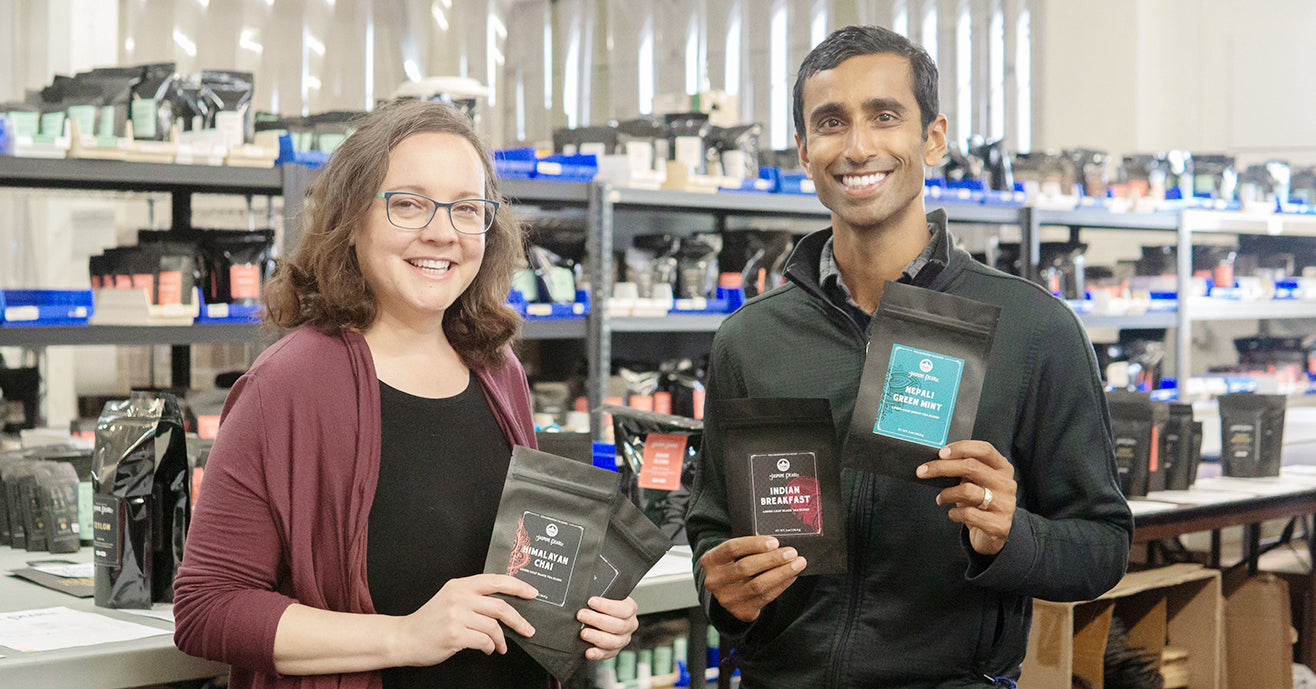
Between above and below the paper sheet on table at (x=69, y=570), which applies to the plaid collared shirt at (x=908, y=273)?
above

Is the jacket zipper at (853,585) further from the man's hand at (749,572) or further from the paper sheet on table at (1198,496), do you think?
the paper sheet on table at (1198,496)

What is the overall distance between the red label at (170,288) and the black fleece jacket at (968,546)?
289 centimetres

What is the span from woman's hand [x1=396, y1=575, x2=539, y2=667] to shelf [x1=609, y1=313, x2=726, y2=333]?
10.7 ft

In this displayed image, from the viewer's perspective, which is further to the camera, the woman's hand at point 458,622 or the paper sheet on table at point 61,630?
the paper sheet on table at point 61,630

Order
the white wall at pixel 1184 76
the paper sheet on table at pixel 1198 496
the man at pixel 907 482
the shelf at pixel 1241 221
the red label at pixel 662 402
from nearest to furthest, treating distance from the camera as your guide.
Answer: the man at pixel 907 482
the paper sheet on table at pixel 1198 496
the red label at pixel 662 402
the shelf at pixel 1241 221
the white wall at pixel 1184 76

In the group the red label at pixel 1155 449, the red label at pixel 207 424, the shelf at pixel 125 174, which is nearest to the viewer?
the shelf at pixel 125 174

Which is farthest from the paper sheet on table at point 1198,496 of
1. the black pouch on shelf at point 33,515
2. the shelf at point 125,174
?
the black pouch on shelf at point 33,515

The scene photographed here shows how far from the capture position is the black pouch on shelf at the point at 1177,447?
4.06m

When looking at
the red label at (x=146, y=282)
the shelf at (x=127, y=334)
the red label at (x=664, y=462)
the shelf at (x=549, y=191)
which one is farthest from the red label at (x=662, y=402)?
the red label at (x=664, y=462)

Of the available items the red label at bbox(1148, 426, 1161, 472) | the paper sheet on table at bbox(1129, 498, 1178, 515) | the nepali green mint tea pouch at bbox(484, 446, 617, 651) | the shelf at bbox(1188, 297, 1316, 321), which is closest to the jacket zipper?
the nepali green mint tea pouch at bbox(484, 446, 617, 651)

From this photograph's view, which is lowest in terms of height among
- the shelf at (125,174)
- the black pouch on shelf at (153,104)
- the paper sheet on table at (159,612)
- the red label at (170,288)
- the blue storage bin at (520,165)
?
the paper sheet on table at (159,612)

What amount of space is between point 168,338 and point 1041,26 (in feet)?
22.6

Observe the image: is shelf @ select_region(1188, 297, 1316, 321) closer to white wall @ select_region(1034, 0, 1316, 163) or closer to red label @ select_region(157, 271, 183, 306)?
white wall @ select_region(1034, 0, 1316, 163)

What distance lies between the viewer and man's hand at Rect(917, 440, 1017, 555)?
1.46 meters
